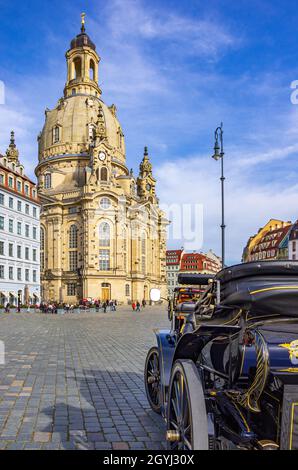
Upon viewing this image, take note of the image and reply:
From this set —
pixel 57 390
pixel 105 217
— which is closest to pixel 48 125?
pixel 105 217

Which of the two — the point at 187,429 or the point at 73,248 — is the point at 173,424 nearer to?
the point at 187,429

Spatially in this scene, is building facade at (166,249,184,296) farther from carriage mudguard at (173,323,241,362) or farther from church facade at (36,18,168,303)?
carriage mudguard at (173,323,241,362)

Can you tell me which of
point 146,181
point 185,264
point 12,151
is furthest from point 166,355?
point 185,264

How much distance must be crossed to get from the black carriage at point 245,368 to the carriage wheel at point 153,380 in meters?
2.00

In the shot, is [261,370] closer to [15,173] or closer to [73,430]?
[73,430]

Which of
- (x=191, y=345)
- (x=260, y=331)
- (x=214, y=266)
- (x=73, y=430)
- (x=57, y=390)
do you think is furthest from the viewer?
(x=214, y=266)

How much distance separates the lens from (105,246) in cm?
7225

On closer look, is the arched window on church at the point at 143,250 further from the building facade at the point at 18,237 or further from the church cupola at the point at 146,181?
the building facade at the point at 18,237

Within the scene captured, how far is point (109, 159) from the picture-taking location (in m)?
75.7

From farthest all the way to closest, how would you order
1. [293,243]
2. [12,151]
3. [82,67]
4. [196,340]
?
1. [82,67]
2. [293,243]
3. [12,151]
4. [196,340]

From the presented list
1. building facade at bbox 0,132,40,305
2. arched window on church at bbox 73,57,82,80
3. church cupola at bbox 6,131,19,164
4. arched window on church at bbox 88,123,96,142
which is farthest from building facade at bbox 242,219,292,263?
arched window on church at bbox 73,57,82,80

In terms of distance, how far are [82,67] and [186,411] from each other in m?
94.7

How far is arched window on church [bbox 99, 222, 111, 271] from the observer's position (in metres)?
71.7

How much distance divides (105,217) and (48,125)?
2606 cm
